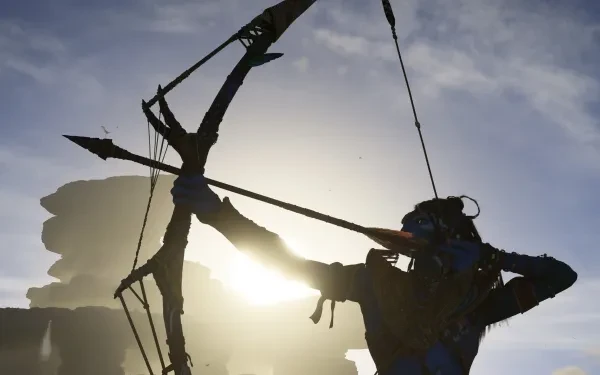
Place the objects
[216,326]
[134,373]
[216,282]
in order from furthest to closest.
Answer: [216,282] < [134,373] < [216,326]

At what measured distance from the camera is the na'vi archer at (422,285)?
9.95 feet

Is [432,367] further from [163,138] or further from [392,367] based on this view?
[163,138]

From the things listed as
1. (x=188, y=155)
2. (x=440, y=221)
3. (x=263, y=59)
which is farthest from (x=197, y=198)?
(x=440, y=221)

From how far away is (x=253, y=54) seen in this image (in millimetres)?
4250

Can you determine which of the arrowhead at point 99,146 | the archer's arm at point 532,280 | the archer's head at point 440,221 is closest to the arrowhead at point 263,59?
the arrowhead at point 99,146

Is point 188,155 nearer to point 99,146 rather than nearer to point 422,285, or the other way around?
point 99,146

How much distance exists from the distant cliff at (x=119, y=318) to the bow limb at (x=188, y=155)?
170ft

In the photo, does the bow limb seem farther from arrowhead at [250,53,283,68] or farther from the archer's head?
the archer's head

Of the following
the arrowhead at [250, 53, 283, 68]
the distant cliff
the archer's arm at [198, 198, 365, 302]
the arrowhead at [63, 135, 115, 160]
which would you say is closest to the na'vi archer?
the archer's arm at [198, 198, 365, 302]

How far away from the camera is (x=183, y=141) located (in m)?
3.34

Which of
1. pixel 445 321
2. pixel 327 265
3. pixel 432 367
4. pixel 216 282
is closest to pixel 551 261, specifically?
pixel 445 321

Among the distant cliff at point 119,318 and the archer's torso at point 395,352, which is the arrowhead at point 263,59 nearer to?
the archer's torso at point 395,352

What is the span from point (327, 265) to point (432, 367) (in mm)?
1116

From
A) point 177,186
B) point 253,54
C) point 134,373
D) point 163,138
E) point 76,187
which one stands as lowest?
point 177,186
